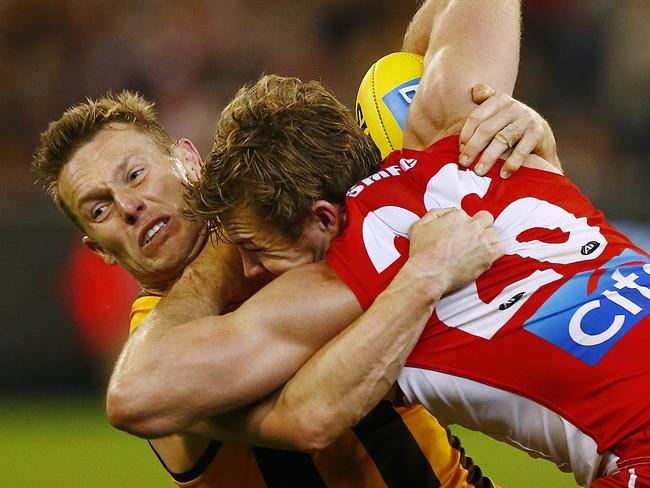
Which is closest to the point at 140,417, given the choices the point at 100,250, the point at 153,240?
the point at 153,240

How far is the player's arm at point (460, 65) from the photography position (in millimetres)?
3441

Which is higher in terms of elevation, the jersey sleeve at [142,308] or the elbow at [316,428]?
the elbow at [316,428]

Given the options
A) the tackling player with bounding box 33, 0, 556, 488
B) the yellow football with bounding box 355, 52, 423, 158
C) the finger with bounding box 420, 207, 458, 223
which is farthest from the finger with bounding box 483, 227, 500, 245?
the tackling player with bounding box 33, 0, 556, 488

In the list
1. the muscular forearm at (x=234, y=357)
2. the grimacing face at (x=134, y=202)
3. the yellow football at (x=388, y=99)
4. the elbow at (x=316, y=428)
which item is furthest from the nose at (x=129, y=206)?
the elbow at (x=316, y=428)

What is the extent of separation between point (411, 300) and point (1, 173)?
300 inches

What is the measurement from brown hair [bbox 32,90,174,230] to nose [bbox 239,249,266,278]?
94cm

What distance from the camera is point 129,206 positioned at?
12.6 feet

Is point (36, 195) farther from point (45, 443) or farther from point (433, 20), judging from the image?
point (433, 20)

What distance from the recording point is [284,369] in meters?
2.94

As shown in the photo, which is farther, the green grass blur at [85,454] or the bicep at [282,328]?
the green grass blur at [85,454]

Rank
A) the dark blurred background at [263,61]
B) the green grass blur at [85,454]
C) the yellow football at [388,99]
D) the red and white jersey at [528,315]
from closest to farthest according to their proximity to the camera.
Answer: the red and white jersey at [528,315] < the yellow football at [388,99] < the green grass blur at [85,454] < the dark blurred background at [263,61]

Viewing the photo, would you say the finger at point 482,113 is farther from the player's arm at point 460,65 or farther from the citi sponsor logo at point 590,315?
the citi sponsor logo at point 590,315

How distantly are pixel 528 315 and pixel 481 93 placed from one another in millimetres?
837

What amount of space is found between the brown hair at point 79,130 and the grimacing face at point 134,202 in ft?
0.11
